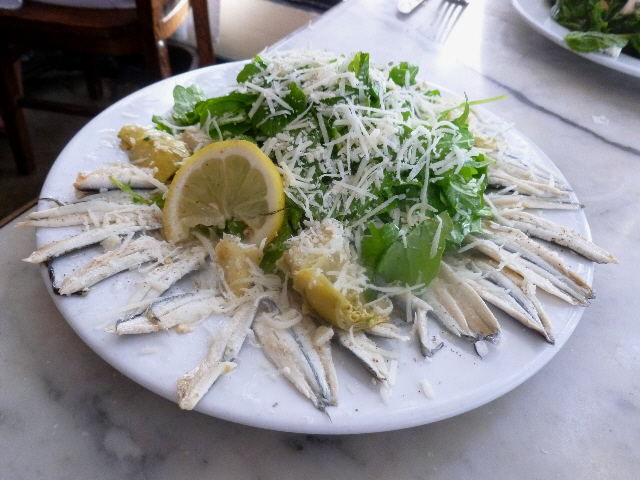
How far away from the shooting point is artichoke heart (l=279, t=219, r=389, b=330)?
967 mm

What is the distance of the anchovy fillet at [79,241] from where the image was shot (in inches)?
38.9

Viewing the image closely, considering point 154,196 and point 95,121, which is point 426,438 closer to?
point 154,196

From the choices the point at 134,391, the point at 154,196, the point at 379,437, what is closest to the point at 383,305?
the point at 379,437

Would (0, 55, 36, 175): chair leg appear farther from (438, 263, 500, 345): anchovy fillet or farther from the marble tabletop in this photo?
(438, 263, 500, 345): anchovy fillet

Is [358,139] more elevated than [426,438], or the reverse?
[358,139]

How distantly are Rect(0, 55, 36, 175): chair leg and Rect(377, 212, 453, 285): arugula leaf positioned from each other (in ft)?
7.98

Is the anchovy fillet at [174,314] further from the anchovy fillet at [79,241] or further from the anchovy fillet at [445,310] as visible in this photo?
the anchovy fillet at [445,310]

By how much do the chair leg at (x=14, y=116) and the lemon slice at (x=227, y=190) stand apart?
6.50 feet

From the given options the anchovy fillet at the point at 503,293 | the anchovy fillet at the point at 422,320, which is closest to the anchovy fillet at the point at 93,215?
the anchovy fillet at the point at 422,320


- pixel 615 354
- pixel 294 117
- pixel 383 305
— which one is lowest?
pixel 615 354

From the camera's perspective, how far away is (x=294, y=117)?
1.34 m

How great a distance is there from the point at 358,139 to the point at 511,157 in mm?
547

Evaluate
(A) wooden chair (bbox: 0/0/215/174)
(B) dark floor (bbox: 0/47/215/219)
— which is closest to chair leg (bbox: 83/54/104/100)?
(B) dark floor (bbox: 0/47/215/219)

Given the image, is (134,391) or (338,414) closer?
(338,414)
